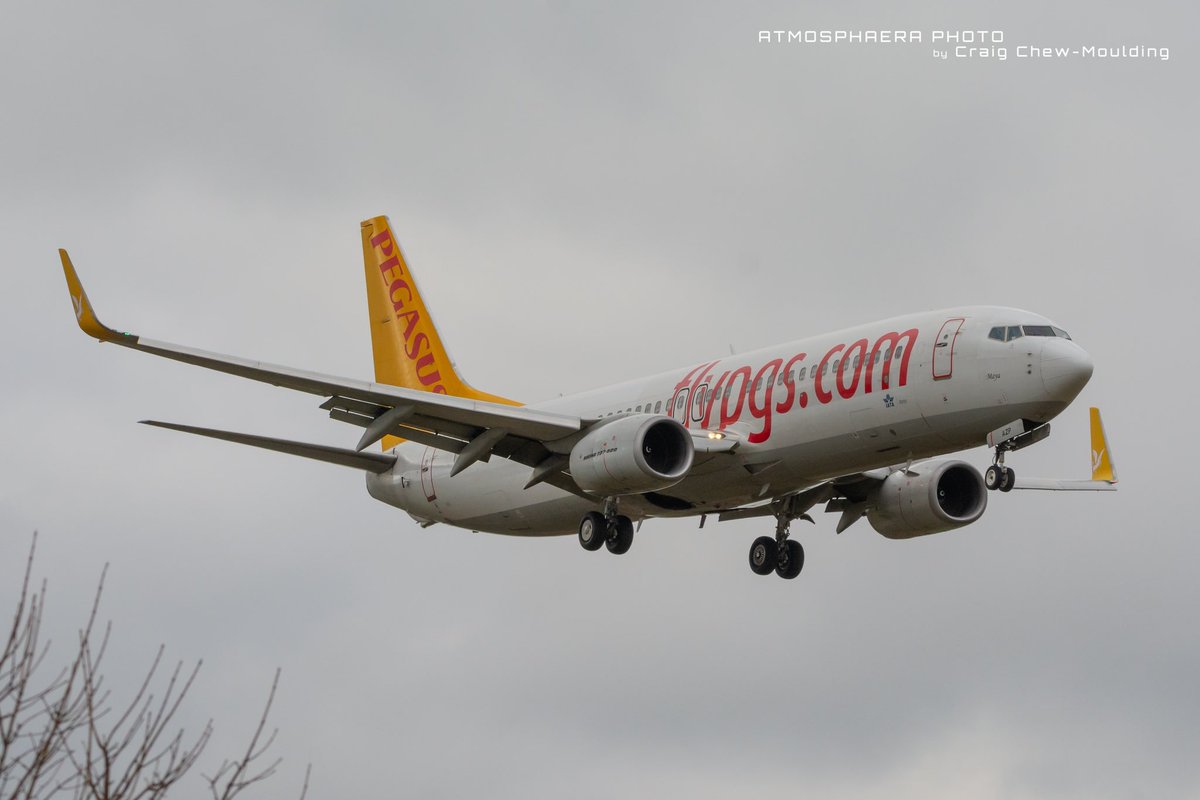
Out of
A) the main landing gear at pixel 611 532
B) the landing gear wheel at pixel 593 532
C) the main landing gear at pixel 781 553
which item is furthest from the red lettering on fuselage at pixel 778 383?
the main landing gear at pixel 781 553

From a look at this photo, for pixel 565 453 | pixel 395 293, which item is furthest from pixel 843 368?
pixel 395 293

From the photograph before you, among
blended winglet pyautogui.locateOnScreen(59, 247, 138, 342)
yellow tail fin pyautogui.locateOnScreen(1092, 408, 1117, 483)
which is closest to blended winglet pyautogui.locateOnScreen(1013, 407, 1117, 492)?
yellow tail fin pyautogui.locateOnScreen(1092, 408, 1117, 483)

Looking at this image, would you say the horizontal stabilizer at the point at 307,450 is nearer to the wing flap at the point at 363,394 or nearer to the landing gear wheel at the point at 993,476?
the wing flap at the point at 363,394

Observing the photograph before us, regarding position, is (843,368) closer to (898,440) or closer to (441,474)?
(898,440)

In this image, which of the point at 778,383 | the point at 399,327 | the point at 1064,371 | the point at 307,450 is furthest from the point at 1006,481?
the point at 399,327

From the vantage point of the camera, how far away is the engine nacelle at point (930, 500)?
40.9 m

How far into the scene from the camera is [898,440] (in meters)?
33.8

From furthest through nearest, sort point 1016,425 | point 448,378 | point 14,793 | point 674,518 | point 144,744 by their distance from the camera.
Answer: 1. point 448,378
2. point 674,518
3. point 1016,425
4. point 144,744
5. point 14,793

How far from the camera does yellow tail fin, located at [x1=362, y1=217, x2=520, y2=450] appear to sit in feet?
162

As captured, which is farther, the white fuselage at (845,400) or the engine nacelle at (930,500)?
the engine nacelle at (930,500)

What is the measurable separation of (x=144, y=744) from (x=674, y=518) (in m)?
30.5

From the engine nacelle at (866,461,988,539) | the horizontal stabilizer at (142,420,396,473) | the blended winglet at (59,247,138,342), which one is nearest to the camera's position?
the blended winglet at (59,247,138,342)

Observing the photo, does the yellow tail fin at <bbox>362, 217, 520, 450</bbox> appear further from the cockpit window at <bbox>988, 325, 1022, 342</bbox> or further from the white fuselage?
the cockpit window at <bbox>988, 325, 1022, 342</bbox>

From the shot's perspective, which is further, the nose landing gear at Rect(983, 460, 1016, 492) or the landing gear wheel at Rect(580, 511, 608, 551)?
the landing gear wheel at Rect(580, 511, 608, 551)
